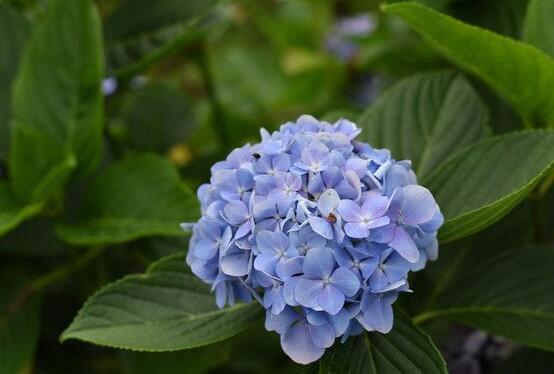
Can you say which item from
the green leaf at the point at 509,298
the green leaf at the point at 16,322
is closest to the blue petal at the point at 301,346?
the green leaf at the point at 509,298

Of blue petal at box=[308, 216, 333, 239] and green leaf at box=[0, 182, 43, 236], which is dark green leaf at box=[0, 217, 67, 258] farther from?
blue petal at box=[308, 216, 333, 239]

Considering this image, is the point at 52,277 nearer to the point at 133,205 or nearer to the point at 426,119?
the point at 133,205

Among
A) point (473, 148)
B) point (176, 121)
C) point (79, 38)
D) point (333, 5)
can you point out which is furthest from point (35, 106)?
point (333, 5)

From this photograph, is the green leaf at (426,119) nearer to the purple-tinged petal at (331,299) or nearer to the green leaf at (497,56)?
the green leaf at (497,56)

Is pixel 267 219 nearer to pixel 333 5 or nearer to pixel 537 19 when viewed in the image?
pixel 537 19

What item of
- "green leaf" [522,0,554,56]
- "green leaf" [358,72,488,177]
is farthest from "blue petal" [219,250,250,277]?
"green leaf" [522,0,554,56]

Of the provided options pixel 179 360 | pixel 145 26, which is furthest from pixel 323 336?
pixel 145 26
